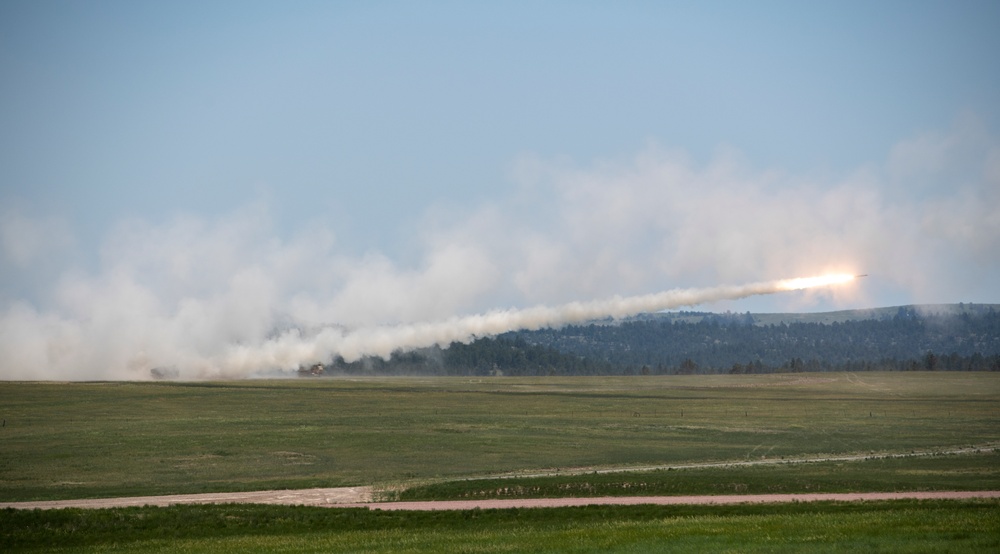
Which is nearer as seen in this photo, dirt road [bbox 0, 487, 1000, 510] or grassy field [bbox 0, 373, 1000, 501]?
dirt road [bbox 0, 487, 1000, 510]

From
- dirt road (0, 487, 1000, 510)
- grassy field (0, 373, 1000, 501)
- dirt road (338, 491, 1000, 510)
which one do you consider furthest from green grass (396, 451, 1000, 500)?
dirt road (0, 487, 1000, 510)

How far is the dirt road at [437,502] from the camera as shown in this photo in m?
38.9

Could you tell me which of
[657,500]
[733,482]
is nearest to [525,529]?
[657,500]

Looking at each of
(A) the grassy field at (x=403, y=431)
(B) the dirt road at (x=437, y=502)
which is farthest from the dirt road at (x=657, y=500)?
(A) the grassy field at (x=403, y=431)

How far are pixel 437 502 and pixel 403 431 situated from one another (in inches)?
1217

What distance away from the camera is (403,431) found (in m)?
71.7

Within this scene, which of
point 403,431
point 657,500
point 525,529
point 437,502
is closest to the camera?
point 525,529

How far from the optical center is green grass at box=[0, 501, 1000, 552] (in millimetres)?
27062

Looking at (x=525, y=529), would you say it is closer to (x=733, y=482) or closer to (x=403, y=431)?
(x=733, y=482)

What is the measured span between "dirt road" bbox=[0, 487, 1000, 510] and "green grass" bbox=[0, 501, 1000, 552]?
2.52 m

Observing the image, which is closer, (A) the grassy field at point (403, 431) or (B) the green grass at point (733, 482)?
(B) the green grass at point (733, 482)

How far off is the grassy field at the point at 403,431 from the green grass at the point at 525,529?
10.5m

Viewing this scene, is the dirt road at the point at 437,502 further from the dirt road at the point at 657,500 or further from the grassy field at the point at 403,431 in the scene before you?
the grassy field at the point at 403,431

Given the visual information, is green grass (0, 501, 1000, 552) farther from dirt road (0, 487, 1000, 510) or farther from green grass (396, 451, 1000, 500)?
green grass (396, 451, 1000, 500)
